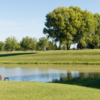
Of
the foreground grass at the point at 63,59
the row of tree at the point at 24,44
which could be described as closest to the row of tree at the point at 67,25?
the foreground grass at the point at 63,59

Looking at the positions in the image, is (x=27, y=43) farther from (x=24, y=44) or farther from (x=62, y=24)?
(x=62, y=24)

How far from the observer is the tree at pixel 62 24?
45375 mm

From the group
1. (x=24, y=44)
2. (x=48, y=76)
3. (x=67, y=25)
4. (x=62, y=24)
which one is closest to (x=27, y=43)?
(x=24, y=44)

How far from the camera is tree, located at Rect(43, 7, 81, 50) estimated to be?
4538cm

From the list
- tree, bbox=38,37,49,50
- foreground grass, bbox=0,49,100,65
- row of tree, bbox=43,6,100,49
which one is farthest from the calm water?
tree, bbox=38,37,49,50

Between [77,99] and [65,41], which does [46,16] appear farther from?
[77,99]

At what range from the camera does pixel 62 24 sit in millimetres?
44406

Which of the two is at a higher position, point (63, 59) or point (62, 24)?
point (62, 24)

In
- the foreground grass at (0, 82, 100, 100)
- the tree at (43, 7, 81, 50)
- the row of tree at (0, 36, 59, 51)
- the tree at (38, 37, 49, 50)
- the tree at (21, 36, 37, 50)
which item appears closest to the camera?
Answer: the foreground grass at (0, 82, 100, 100)

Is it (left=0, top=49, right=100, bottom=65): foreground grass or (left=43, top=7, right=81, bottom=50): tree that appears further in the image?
(left=43, top=7, right=81, bottom=50): tree

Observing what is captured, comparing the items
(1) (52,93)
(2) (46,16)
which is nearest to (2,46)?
(2) (46,16)

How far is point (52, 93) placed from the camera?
7535 millimetres

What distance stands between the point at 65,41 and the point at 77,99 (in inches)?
1661

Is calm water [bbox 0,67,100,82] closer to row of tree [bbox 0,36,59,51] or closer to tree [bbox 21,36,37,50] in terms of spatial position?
row of tree [bbox 0,36,59,51]
